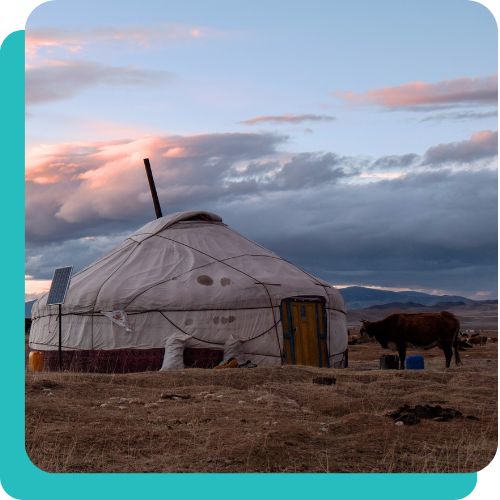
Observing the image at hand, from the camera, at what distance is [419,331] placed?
1766 cm

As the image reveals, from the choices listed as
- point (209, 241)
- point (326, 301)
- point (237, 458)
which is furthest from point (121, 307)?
point (237, 458)

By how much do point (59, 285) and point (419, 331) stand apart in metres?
6.93

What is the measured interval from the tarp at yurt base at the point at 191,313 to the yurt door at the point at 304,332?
0.06 feet

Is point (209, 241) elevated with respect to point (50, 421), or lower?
elevated

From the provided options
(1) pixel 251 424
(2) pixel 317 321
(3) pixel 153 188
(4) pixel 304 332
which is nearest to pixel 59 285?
(4) pixel 304 332

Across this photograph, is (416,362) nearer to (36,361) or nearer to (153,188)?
(36,361)

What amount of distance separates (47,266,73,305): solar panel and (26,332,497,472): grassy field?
2985 millimetres

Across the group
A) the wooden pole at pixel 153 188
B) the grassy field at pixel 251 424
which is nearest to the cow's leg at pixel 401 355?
the grassy field at pixel 251 424

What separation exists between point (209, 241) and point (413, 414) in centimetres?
875

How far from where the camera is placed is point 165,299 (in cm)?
1609

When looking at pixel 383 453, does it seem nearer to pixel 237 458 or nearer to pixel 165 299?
pixel 237 458

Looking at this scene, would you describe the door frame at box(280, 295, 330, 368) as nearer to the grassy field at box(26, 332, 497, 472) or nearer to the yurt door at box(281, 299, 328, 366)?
the yurt door at box(281, 299, 328, 366)

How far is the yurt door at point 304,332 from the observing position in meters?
16.5

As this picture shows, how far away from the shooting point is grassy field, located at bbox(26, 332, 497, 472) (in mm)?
7645
